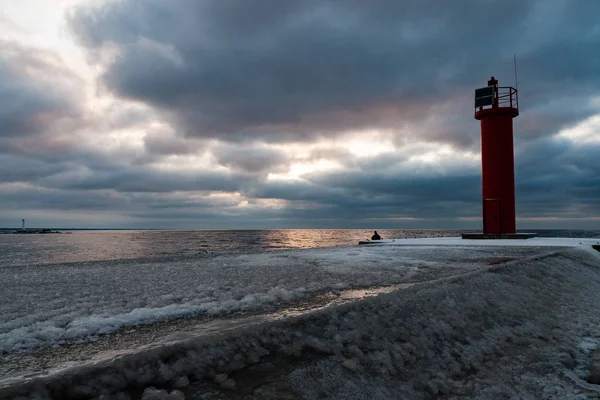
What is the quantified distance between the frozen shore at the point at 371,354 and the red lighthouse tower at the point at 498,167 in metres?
17.3

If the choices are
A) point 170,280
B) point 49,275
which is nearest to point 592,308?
point 170,280

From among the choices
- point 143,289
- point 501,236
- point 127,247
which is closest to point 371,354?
point 143,289

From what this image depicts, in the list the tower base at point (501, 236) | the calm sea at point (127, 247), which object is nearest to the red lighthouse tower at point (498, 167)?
the tower base at point (501, 236)

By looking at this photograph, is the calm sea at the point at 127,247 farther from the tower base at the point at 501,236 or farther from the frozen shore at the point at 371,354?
the tower base at the point at 501,236

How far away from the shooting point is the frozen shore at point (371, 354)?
2660 millimetres

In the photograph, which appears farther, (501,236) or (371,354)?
(501,236)

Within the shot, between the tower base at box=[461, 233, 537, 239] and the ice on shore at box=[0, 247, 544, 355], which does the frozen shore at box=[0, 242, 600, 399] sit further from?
the tower base at box=[461, 233, 537, 239]

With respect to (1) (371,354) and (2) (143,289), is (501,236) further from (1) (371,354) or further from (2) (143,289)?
(1) (371,354)

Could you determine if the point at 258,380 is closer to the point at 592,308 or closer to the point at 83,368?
the point at 83,368

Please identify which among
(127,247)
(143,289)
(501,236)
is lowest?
(127,247)

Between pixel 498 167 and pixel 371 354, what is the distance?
21696mm

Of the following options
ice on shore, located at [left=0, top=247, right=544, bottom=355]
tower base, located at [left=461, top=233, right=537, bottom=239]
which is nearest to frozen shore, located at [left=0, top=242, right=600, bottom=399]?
ice on shore, located at [left=0, top=247, right=544, bottom=355]

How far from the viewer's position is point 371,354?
351cm

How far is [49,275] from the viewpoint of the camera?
7453mm
